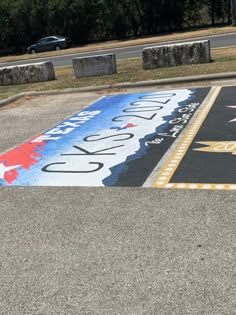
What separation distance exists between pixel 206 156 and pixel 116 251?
2487 millimetres

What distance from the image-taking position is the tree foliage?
1529 inches

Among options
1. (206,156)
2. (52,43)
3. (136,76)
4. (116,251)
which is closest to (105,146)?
(206,156)

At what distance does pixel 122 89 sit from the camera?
484 inches

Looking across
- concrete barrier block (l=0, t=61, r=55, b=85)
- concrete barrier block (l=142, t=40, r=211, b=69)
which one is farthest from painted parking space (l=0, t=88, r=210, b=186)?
concrete barrier block (l=0, t=61, r=55, b=85)

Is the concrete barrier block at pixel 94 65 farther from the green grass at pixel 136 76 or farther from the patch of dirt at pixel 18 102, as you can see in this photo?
the patch of dirt at pixel 18 102

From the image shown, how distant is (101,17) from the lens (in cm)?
4012

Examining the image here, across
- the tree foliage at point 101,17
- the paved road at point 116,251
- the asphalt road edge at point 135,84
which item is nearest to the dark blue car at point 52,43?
the tree foliage at point 101,17

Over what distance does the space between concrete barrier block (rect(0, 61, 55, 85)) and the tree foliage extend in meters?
24.6

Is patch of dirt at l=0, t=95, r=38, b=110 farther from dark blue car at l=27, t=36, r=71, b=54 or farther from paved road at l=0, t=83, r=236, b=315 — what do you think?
dark blue car at l=27, t=36, r=71, b=54

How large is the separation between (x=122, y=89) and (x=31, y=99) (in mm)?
2541

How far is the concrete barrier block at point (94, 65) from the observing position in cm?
1475

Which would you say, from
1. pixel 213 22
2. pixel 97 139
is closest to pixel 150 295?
pixel 97 139

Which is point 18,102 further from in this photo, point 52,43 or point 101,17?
point 101,17

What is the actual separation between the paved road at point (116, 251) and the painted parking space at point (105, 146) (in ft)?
1.37
